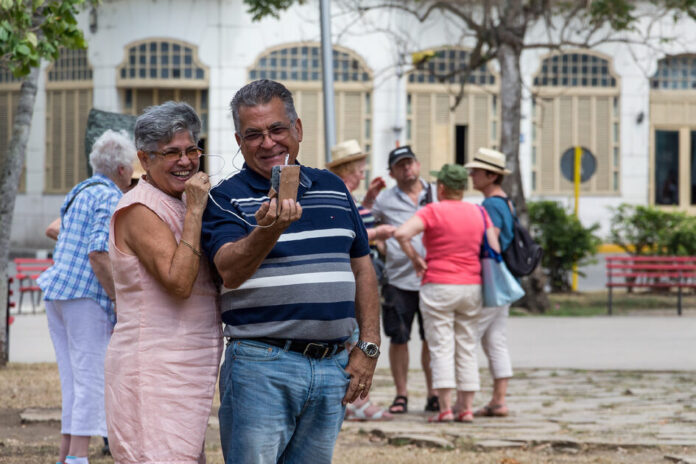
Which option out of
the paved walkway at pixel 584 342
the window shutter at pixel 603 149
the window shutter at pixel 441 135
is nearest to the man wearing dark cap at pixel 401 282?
the paved walkway at pixel 584 342

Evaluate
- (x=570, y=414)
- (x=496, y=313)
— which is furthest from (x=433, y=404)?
(x=570, y=414)

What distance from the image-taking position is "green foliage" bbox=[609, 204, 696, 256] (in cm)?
1909

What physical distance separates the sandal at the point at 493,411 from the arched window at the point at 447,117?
19816 mm

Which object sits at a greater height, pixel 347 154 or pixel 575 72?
pixel 575 72

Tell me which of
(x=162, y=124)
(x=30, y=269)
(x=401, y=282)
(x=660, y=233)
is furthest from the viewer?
(x=660, y=233)

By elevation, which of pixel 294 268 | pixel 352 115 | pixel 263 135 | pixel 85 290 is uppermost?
pixel 352 115

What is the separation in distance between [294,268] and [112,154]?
8.19 feet

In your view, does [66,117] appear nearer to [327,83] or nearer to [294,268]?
[327,83]

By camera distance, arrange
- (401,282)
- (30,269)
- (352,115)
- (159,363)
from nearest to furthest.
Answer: (159,363)
(401,282)
(30,269)
(352,115)

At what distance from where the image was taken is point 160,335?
3.99 m

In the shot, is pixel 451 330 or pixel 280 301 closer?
pixel 280 301

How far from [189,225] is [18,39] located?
144 inches

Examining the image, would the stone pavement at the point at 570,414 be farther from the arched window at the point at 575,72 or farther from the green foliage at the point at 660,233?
the arched window at the point at 575,72

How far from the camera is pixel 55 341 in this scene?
21.1 ft
